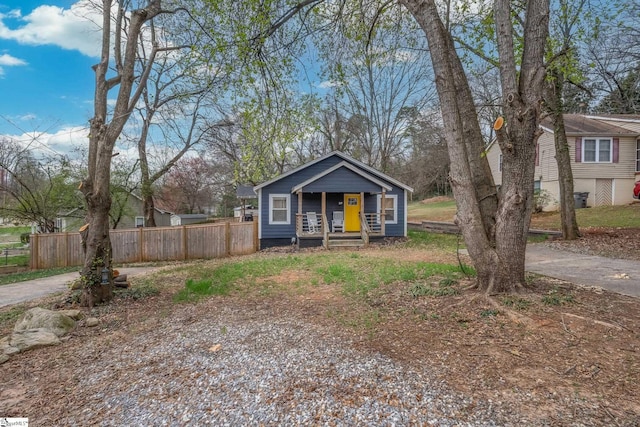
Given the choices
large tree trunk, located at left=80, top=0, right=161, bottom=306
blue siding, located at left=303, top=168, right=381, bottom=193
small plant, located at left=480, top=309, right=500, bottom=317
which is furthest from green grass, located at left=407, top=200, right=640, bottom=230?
large tree trunk, located at left=80, top=0, right=161, bottom=306

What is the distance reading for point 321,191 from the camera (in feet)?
44.5

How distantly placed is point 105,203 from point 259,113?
3173mm

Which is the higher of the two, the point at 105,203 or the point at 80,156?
the point at 80,156

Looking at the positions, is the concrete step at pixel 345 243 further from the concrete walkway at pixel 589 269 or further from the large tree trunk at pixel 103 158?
the large tree trunk at pixel 103 158

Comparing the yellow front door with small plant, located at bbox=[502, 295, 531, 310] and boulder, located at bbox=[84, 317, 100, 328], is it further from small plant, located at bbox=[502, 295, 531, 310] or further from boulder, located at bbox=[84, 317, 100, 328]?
boulder, located at bbox=[84, 317, 100, 328]

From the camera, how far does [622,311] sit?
396 cm

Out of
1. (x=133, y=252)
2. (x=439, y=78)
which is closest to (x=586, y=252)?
(x=439, y=78)

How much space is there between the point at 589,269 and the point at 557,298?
12.1 ft

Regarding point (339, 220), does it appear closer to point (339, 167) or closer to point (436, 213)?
point (339, 167)

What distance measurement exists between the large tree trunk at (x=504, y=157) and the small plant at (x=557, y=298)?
340 millimetres

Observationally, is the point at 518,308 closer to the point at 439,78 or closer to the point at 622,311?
the point at 622,311

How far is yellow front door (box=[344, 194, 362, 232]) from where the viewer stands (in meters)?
15.1

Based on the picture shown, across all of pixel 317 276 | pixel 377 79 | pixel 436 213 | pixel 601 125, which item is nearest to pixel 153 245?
pixel 317 276

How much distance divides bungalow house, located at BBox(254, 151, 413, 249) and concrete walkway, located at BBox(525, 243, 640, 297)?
6319 mm
